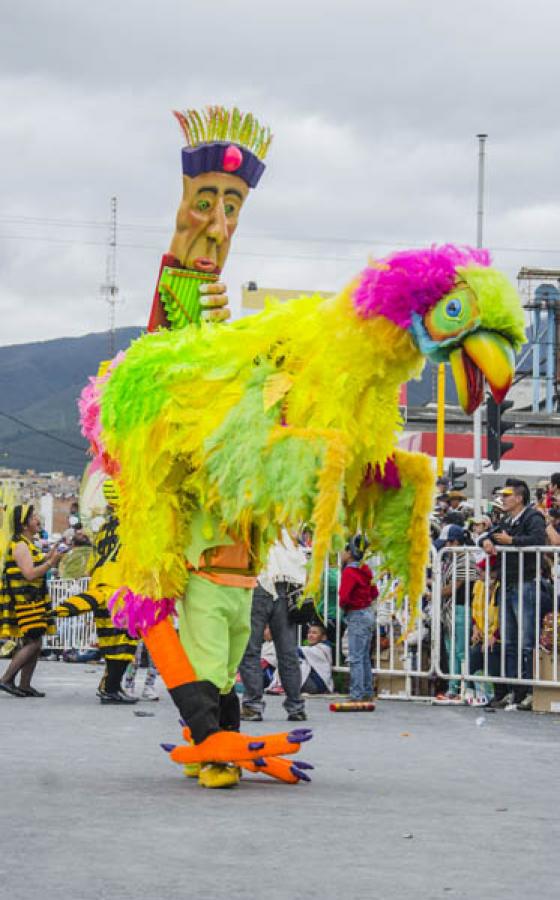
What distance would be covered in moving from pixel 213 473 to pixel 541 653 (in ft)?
18.0

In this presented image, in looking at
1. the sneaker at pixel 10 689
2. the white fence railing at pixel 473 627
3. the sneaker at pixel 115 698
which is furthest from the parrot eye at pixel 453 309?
the sneaker at pixel 10 689

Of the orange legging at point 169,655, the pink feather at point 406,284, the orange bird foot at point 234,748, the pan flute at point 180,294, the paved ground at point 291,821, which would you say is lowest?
the paved ground at point 291,821

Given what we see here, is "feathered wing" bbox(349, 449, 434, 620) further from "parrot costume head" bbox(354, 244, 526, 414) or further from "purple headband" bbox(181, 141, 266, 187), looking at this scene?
"purple headband" bbox(181, 141, 266, 187)

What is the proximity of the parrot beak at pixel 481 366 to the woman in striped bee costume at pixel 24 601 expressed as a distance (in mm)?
6675

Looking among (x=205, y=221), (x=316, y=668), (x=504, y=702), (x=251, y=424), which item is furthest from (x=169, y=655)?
(x=316, y=668)

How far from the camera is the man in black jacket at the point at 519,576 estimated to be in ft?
37.7

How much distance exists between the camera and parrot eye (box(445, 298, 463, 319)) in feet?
21.2

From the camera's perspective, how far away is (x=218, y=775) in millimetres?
6980

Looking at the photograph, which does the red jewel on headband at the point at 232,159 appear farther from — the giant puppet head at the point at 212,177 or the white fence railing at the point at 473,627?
the white fence railing at the point at 473,627

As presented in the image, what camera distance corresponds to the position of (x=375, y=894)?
15.5ft

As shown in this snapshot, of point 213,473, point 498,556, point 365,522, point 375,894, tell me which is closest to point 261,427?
point 213,473

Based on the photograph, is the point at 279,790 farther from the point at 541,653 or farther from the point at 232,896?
the point at 541,653

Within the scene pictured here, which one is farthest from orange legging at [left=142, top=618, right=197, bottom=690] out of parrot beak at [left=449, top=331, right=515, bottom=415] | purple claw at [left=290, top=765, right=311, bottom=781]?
parrot beak at [left=449, top=331, right=515, bottom=415]

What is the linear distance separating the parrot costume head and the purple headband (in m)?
2.91
